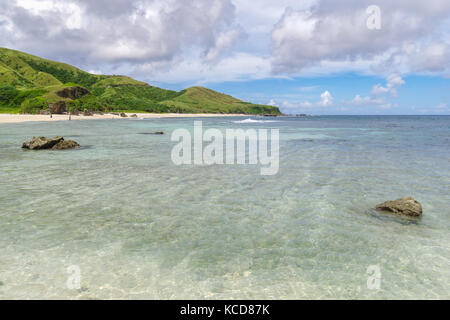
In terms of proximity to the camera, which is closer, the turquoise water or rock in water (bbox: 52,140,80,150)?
the turquoise water

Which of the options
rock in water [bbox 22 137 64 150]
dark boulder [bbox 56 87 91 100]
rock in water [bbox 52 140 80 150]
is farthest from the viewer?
dark boulder [bbox 56 87 91 100]

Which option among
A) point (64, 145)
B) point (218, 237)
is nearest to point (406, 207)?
point (218, 237)

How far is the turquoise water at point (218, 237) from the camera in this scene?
5.91 metres

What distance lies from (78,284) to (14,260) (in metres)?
2.17

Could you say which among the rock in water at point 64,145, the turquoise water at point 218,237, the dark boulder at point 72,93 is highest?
the dark boulder at point 72,93

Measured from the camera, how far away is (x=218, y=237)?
8.21 metres

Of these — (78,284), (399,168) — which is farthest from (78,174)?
(399,168)

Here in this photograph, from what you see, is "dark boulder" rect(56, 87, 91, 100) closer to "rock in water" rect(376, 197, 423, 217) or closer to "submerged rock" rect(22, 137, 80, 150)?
"submerged rock" rect(22, 137, 80, 150)

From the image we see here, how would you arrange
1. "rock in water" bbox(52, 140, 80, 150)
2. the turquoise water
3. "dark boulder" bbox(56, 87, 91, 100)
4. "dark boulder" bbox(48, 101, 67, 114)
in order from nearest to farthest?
the turquoise water < "rock in water" bbox(52, 140, 80, 150) < "dark boulder" bbox(48, 101, 67, 114) < "dark boulder" bbox(56, 87, 91, 100)

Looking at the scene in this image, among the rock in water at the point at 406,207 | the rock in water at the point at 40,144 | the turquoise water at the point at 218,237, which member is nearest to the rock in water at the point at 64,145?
the rock in water at the point at 40,144

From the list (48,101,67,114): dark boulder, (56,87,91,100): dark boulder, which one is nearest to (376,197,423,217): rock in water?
(48,101,67,114): dark boulder

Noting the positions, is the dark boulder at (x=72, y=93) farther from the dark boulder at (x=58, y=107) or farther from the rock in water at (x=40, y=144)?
the rock in water at (x=40, y=144)

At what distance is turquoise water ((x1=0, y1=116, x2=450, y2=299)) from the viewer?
5.91 meters

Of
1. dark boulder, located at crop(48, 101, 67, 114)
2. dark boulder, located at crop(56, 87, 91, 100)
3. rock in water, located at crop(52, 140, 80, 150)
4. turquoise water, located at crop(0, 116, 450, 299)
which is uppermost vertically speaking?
dark boulder, located at crop(56, 87, 91, 100)
